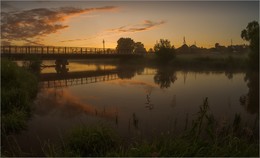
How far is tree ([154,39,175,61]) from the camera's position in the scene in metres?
71.5

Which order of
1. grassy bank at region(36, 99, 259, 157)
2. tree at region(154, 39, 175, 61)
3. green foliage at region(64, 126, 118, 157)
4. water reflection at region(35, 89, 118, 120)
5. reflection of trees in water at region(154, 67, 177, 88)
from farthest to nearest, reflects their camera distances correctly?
1. tree at region(154, 39, 175, 61)
2. reflection of trees in water at region(154, 67, 177, 88)
3. water reflection at region(35, 89, 118, 120)
4. green foliage at region(64, 126, 118, 157)
5. grassy bank at region(36, 99, 259, 157)

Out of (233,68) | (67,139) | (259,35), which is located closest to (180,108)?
(67,139)

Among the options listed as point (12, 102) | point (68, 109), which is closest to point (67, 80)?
point (68, 109)

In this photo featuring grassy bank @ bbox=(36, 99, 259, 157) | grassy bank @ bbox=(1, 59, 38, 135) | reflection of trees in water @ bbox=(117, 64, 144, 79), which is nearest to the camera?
grassy bank @ bbox=(36, 99, 259, 157)

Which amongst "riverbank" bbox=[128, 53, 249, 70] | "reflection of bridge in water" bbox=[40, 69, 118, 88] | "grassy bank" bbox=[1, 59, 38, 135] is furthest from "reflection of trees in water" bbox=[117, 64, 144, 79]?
"grassy bank" bbox=[1, 59, 38, 135]

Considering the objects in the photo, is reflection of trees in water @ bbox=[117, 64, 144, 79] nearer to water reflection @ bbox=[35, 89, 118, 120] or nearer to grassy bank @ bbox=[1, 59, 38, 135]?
water reflection @ bbox=[35, 89, 118, 120]

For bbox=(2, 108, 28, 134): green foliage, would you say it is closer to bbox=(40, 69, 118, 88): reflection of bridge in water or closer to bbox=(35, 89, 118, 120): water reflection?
bbox=(35, 89, 118, 120): water reflection

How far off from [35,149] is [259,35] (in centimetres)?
4735

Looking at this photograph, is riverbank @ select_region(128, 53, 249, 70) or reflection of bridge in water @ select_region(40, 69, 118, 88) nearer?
reflection of bridge in water @ select_region(40, 69, 118, 88)

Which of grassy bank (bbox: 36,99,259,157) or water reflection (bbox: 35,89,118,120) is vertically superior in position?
grassy bank (bbox: 36,99,259,157)

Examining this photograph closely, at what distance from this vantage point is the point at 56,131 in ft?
50.2

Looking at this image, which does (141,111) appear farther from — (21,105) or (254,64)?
(254,64)

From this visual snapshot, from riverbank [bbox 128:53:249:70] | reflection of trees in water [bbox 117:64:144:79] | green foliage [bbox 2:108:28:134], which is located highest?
riverbank [bbox 128:53:249:70]

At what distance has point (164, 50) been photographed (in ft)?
234
